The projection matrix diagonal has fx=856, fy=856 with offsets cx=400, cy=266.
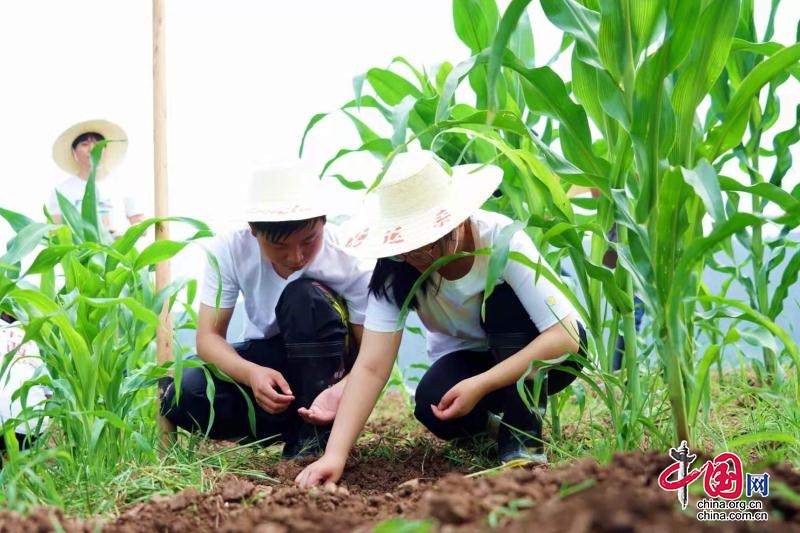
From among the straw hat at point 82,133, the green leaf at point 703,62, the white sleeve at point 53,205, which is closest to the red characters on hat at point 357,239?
the green leaf at point 703,62

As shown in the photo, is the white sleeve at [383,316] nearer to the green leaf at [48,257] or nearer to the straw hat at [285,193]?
the straw hat at [285,193]

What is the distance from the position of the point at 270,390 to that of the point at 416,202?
57 centimetres

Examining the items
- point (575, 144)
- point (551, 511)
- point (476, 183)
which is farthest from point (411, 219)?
point (551, 511)

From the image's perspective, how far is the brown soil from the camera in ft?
2.50

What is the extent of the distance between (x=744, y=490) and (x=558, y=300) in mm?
756

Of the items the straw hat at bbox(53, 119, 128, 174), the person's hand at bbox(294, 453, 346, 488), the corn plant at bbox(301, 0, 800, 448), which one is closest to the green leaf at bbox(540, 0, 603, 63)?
the corn plant at bbox(301, 0, 800, 448)

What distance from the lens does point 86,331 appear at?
173 cm

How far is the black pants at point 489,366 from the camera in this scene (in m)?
1.75

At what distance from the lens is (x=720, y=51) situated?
1.34 m

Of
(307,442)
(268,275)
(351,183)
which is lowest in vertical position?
(307,442)

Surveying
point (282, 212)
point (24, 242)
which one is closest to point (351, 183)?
point (282, 212)

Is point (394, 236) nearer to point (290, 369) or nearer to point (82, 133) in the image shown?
point (290, 369)

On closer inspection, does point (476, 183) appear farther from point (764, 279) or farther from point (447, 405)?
point (764, 279)

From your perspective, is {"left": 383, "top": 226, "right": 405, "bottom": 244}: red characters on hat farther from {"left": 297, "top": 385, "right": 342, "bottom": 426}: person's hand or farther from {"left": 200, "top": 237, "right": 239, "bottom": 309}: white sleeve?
{"left": 200, "top": 237, "right": 239, "bottom": 309}: white sleeve
